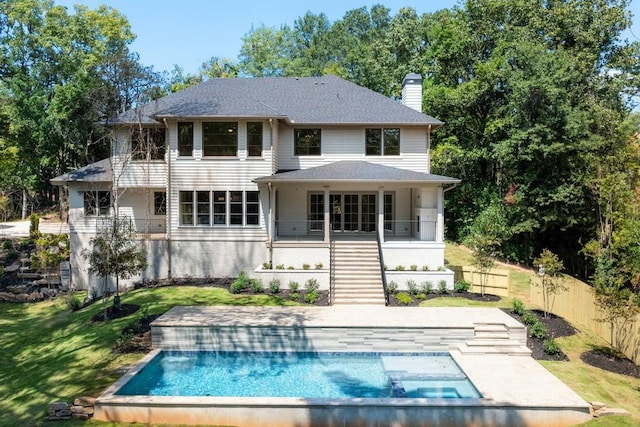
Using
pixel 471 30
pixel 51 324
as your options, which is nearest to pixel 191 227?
pixel 51 324

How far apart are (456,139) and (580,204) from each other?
944 centimetres

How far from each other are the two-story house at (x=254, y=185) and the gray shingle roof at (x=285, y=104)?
11 centimetres

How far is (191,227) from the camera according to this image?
1994cm

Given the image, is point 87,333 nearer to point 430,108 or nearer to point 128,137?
point 128,137

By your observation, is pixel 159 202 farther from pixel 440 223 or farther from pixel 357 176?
pixel 440 223

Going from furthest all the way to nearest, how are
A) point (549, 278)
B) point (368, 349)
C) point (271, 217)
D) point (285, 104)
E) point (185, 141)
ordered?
1. point (285, 104)
2. point (185, 141)
3. point (271, 217)
4. point (549, 278)
5. point (368, 349)

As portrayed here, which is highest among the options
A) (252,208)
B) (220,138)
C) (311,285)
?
(220,138)

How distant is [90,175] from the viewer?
20500 mm

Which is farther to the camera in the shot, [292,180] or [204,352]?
[292,180]

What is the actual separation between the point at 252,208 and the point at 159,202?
18.2 feet

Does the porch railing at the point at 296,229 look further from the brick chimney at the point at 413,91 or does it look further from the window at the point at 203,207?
the brick chimney at the point at 413,91

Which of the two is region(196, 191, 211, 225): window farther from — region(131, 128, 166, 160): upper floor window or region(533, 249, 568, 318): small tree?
region(533, 249, 568, 318): small tree

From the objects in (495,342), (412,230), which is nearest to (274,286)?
(495,342)

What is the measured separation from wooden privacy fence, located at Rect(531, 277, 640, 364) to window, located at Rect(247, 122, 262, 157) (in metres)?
13.0
